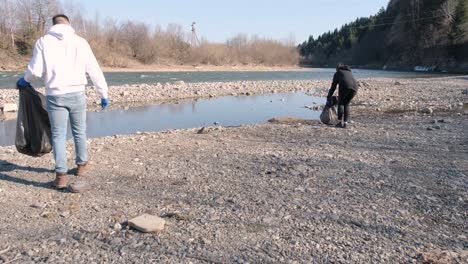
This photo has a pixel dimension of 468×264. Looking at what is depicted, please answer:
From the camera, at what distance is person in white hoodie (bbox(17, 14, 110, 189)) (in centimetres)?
468

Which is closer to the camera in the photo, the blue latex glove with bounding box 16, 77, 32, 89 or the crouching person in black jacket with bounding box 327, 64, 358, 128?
the blue latex glove with bounding box 16, 77, 32, 89

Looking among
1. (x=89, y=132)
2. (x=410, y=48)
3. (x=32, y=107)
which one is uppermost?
(x=410, y=48)

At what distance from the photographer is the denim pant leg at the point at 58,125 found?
190 inches

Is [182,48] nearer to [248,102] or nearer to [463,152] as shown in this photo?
[248,102]

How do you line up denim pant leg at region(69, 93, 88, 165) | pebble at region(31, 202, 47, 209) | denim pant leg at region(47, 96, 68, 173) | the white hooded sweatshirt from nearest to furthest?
1. pebble at region(31, 202, 47, 209)
2. the white hooded sweatshirt
3. denim pant leg at region(47, 96, 68, 173)
4. denim pant leg at region(69, 93, 88, 165)

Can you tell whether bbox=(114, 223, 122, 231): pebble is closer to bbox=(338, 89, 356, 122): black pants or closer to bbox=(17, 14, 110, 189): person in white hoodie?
bbox=(17, 14, 110, 189): person in white hoodie

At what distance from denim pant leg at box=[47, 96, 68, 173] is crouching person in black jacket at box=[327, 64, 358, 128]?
6634 millimetres

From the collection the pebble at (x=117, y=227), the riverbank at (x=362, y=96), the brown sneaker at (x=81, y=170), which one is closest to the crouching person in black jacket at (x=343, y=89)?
the riverbank at (x=362, y=96)

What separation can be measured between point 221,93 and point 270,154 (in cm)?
1847

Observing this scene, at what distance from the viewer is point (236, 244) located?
134 inches

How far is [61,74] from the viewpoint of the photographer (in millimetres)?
4746

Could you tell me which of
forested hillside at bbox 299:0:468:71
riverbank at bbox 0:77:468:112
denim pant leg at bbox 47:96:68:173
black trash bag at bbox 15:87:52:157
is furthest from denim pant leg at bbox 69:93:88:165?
forested hillside at bbox 299:0:468:71

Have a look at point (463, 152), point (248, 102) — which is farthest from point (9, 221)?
point (248, 102)

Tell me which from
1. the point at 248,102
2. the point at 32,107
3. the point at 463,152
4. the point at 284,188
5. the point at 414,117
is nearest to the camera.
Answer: the point at 284,188
